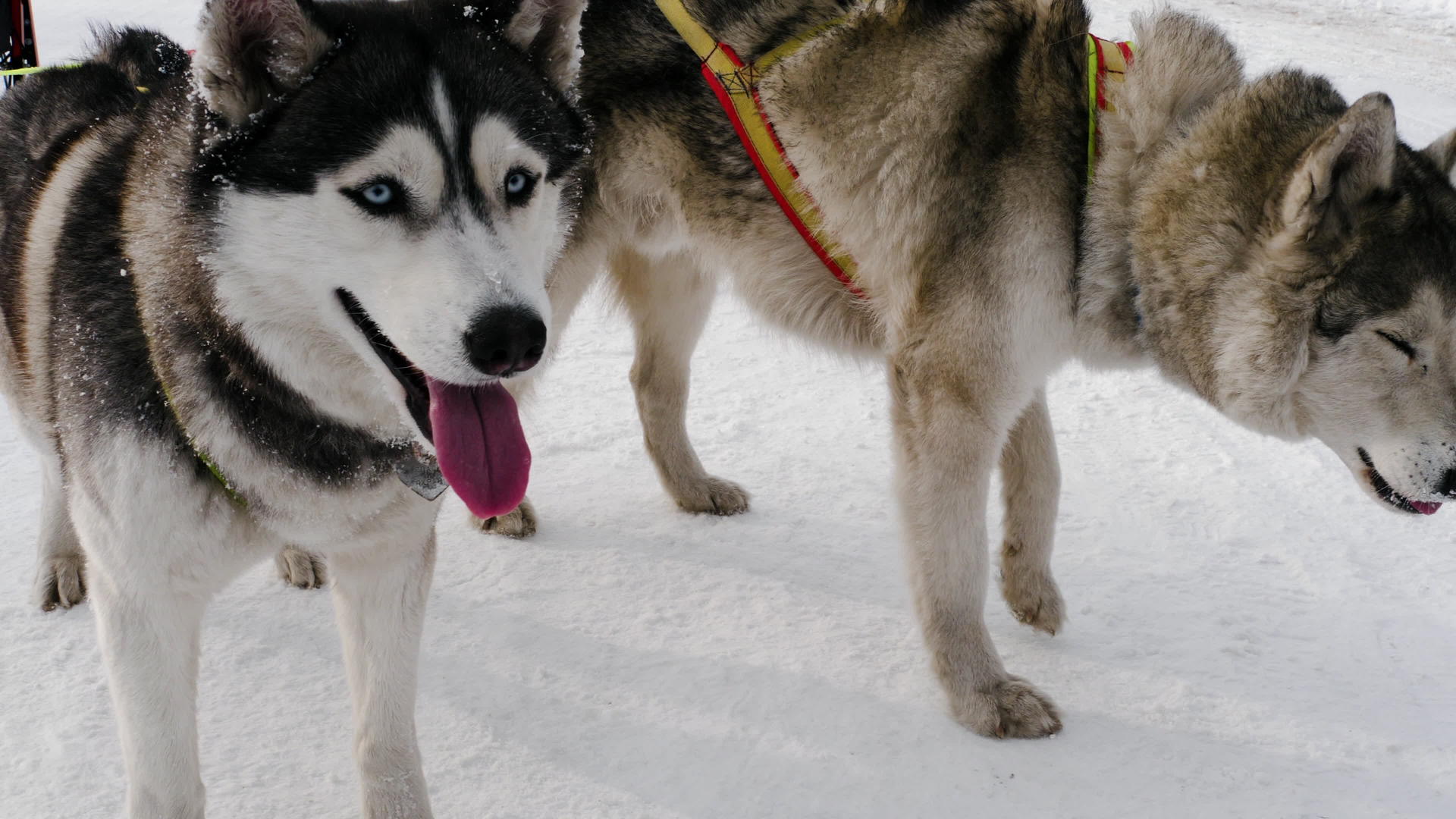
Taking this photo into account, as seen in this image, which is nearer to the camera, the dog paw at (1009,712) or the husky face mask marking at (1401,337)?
the husky face mask marking at (1401,337)

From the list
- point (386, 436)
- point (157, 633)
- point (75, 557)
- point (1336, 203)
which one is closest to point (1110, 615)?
point (1336, 203)

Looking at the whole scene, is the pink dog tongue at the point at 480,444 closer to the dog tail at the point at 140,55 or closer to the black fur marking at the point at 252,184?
the black fur marking at the point at 252,184

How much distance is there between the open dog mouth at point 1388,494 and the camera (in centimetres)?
229

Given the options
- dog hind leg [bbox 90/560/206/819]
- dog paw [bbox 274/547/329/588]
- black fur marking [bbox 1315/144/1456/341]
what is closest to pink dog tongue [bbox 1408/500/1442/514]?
black fur marking [bbox 1315/144/1456/341]

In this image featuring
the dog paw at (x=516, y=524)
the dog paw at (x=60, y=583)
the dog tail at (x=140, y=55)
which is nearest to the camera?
the dog tail at (x=140, y=55)

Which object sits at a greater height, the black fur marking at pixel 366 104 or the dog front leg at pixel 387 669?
the black fur marking at pixel 366 104

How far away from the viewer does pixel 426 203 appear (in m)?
1.68

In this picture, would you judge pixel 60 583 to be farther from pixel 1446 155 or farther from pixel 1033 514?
pixel 1446 155

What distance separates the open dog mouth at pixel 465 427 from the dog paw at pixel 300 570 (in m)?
1.35

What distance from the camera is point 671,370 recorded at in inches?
136

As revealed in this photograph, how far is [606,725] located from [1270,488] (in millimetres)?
2167

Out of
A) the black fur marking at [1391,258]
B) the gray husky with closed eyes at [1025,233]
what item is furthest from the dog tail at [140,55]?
the black fur marking at [1391,258]

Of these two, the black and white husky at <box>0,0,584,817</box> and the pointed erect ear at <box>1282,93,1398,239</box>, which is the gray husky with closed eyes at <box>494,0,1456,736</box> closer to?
the pointed erect ear at <box>1282,93,1398,239</box>

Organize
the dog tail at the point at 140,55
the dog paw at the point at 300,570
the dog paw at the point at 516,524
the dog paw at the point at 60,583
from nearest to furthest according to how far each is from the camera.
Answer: the dog tail at the point at 140,55, the dog paw at the point at 60,583, the dog paw at the point at 300,570, the dog paw at the point at 516,524
